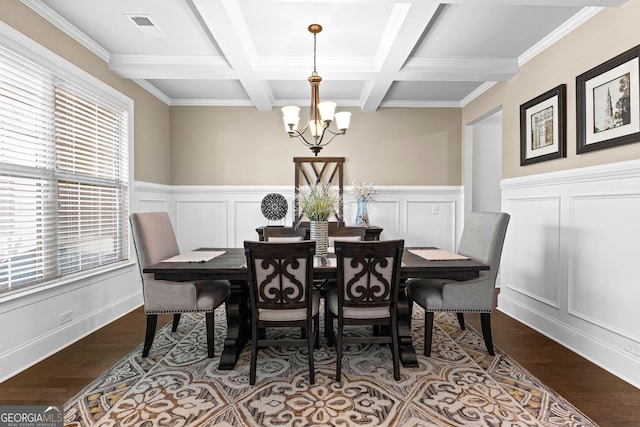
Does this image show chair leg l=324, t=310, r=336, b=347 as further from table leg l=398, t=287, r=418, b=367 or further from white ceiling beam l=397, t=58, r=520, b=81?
white ceiling beam l=397, t=58, r=520, b=81

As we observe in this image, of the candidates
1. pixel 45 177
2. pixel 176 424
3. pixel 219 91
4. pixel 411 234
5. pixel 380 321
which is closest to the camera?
pixel 176 424

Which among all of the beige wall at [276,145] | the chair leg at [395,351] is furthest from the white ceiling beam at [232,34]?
the chair leg at [395,351]

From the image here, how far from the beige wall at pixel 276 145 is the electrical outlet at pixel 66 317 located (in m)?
2.41

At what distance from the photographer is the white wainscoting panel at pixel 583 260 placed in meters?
2.34

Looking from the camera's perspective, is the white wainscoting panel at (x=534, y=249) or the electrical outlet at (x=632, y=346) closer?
the electrical outlet at (x=632, y=346)

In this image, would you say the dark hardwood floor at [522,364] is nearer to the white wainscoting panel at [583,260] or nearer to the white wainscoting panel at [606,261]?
the white wainscoting panel at [583,260]

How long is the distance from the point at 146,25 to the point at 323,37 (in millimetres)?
1443

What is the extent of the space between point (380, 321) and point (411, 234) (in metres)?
2.96

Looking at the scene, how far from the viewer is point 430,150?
505 centimetres

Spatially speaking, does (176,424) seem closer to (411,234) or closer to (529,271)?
(529,271)

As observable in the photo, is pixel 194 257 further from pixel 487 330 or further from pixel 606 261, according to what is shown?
pixel 606 261

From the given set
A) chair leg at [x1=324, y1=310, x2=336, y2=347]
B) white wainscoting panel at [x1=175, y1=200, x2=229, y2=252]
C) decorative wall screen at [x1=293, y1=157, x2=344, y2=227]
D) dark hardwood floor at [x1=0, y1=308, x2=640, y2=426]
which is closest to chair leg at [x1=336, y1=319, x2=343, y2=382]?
chair leg at [x1=324, y1=310, x2=336, y2=347]

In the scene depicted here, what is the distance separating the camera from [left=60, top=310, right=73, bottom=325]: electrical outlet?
2.82m

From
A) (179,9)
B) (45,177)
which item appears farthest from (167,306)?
(179,9)
